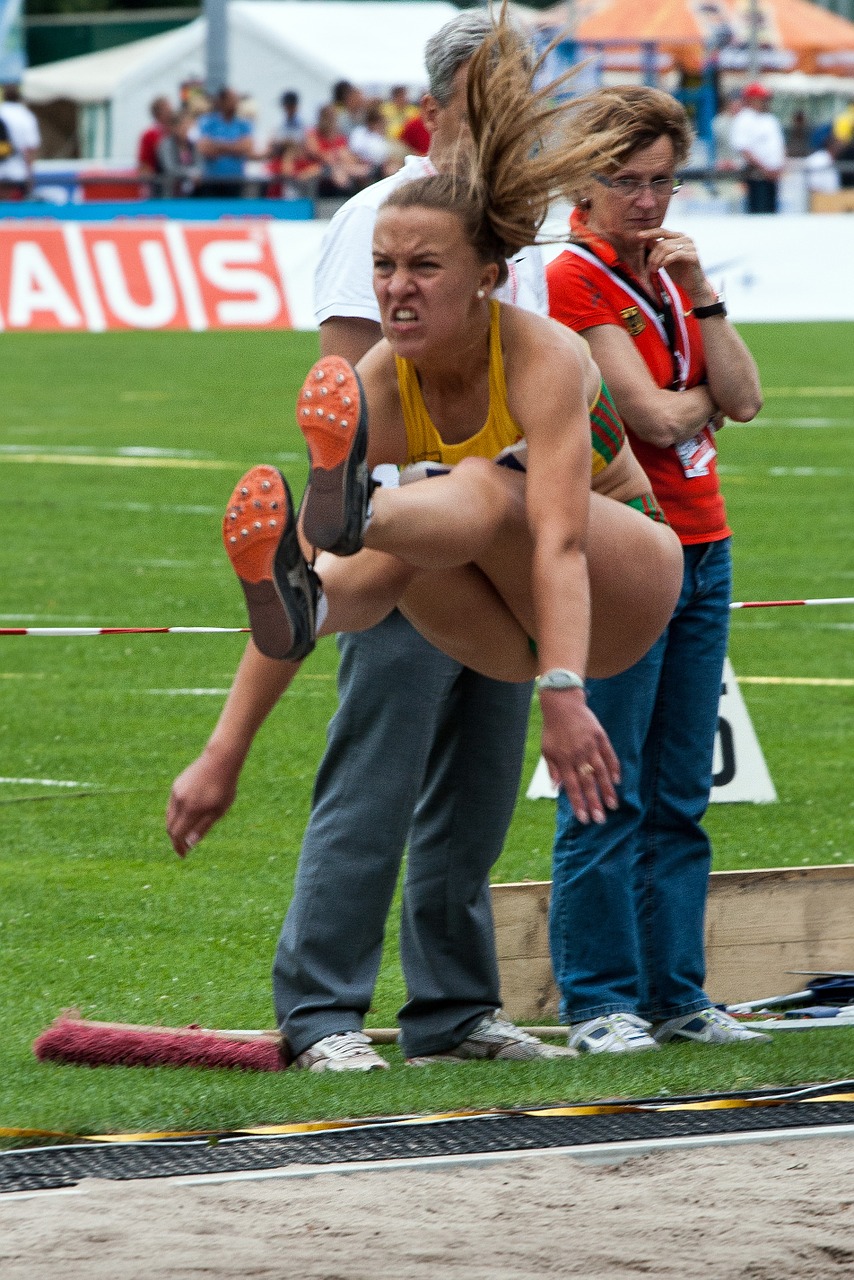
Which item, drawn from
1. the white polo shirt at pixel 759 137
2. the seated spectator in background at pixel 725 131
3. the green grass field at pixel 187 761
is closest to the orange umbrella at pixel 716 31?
the seated spectator in background at pixel 725 131

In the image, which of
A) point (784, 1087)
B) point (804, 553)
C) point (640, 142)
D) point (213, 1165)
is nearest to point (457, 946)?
point (784, 1087)

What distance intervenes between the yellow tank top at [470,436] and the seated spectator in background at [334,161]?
2360 centimetres

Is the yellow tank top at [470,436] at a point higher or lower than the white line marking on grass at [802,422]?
higher

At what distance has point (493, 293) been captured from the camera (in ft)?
15.5

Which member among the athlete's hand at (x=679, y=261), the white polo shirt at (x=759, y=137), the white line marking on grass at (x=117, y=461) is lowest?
the white line marking on grass at (x=117, y=461)

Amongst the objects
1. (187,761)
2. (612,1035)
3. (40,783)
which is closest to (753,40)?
(187,761)

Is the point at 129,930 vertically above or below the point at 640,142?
below

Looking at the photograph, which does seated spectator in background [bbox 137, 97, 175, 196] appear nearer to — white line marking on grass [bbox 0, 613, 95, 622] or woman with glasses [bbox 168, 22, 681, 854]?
white line marking on grass [bbox 0, 613, 95, 622]

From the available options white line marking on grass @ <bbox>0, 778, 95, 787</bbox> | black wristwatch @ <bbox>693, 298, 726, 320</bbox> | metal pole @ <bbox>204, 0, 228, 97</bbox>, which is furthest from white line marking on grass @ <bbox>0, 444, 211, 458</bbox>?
metal pole @ <bbox>204, 0, 228, 97</bbox>

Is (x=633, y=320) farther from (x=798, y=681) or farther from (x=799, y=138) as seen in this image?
(x=799, y=138)

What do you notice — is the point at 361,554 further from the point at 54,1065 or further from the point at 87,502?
the point at 87,502

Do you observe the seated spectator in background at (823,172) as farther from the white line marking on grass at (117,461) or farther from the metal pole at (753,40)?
the white line marking on grass at (117,461)

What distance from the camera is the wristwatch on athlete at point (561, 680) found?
421cm

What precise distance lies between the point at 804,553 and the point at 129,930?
7001 mm
